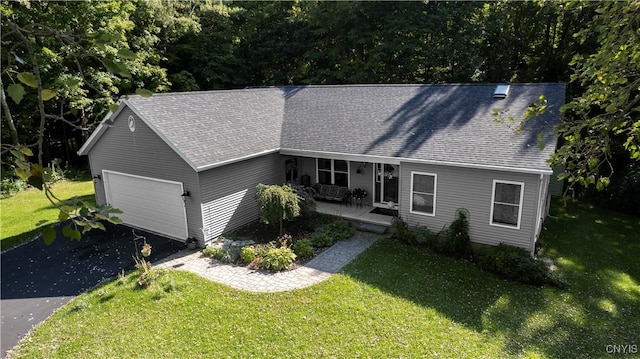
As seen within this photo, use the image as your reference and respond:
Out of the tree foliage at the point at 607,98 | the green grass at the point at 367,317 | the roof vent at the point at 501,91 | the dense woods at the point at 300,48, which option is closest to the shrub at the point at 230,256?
the green grass at the point at 367,317

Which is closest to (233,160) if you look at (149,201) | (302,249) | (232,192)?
(232,192)

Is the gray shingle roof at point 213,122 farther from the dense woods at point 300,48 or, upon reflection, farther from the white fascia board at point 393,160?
the dense woods at point 300,48

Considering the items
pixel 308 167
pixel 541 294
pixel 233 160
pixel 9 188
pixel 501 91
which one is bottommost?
pixel 541 294

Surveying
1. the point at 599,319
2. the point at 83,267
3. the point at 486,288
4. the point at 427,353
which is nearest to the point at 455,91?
the point at 486,288

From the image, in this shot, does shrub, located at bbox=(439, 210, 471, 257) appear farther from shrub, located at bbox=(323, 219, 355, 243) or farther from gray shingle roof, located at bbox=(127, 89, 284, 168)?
gray shingle roof, located at bbox=(127, 89, 284, 168)

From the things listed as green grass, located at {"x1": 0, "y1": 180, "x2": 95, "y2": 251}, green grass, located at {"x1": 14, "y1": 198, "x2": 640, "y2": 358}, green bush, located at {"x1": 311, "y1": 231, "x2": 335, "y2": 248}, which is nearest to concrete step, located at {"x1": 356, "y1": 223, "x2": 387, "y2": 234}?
green bush, located at {"x1": 311, "y1": 231, "x2": 335, "y2": 248}

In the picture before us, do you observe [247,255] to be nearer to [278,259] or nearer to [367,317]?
[278,259]
